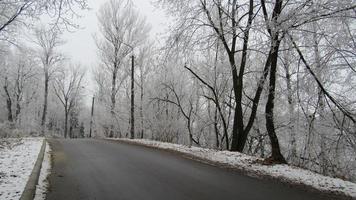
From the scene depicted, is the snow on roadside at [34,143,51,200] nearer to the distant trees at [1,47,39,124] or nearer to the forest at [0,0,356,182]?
Answer: the forest at [0,0,356,182]

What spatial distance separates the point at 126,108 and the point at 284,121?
2109 centimetres

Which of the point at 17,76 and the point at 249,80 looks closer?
the point at 249,80

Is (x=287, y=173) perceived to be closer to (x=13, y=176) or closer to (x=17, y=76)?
(x=13, y=176)

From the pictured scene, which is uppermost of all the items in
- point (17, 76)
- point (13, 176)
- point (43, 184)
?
point (17, 76)

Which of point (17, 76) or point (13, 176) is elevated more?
point (17, 76)

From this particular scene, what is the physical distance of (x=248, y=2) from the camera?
14.4m

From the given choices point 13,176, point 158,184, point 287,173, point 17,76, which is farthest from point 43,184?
point 17,76

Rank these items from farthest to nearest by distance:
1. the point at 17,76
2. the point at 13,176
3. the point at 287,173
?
the point at 17,76 → the point at 287,173 → the point at 13,176

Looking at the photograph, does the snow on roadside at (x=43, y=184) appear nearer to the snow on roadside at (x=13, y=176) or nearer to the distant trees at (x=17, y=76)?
the snow on roadside at (x=13, y=176)

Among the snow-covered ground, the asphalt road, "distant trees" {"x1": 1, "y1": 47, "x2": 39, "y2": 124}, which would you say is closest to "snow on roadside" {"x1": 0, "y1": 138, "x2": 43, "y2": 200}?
the asphalt road

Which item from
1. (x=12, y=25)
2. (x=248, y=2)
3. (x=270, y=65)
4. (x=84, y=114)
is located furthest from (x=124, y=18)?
(x=84, y=114)

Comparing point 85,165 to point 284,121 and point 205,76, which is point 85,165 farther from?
point 205,76

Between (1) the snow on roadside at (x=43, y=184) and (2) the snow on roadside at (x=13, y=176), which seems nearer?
(2) the snow on roadside at (x=13, y=176)

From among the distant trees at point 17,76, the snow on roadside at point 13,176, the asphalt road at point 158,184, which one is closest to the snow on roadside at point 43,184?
the asphalt road at point 158,184
